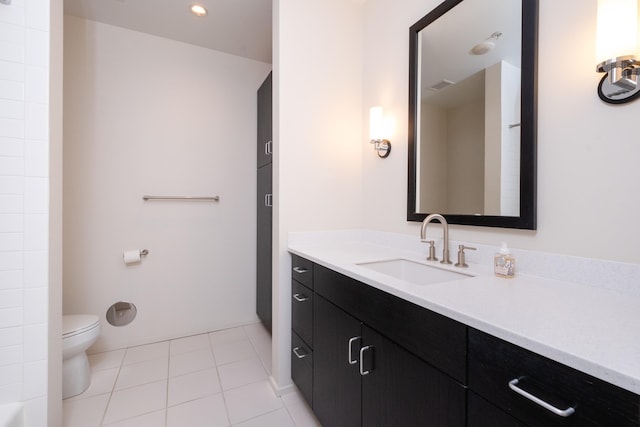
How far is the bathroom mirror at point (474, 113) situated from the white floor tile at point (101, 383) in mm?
2169

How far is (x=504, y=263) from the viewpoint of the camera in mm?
1013

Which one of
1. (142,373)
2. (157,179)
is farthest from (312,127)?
(142,373)

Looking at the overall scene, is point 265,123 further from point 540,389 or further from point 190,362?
point 540,389

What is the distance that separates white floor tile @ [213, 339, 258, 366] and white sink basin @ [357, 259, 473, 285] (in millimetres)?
1349

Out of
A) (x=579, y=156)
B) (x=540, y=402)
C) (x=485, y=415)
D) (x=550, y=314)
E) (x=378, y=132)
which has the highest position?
(x=378, y=132)

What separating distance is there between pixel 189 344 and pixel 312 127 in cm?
202

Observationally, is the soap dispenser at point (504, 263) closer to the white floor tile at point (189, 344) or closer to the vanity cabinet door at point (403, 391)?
the vanity cabinet door at point (403, 391)

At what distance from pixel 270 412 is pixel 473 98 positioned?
192cm

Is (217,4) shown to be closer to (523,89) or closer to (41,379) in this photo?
(523,89)

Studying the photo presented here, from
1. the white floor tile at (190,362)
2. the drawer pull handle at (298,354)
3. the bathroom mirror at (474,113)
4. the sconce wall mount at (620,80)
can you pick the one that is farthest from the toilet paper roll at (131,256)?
the sconce wall mount at (620,80)

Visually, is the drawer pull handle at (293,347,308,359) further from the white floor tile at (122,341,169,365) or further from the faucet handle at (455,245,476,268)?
the white floor tile at (122,341,169,365)

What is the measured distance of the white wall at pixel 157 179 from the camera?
81.4 inches

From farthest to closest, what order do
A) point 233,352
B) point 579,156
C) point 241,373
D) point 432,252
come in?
point 233,352 < point 241,373 < point 432,252 < point 579,156

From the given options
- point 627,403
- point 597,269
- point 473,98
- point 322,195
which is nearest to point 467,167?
point 473,98
